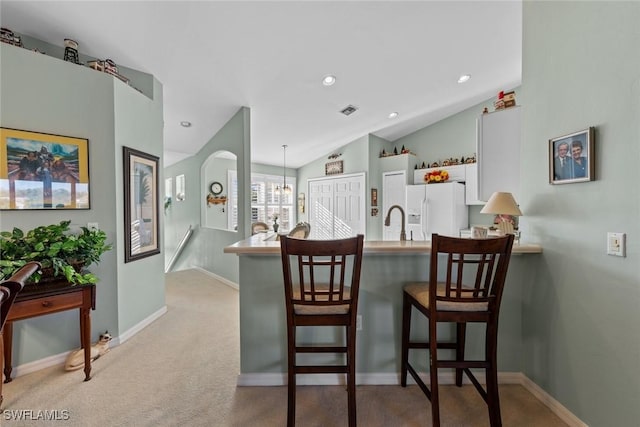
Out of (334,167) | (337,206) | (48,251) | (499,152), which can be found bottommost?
(48,251)

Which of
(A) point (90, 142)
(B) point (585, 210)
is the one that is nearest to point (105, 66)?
(A) point (90, 142)

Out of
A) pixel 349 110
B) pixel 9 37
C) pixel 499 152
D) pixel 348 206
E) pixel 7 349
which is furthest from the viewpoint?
pixel 348 206

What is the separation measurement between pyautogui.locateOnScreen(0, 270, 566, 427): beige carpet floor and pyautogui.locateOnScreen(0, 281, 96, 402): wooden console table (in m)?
0.22

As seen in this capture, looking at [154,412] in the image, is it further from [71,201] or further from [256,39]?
[256,39]

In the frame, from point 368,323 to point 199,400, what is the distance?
4.06 feet

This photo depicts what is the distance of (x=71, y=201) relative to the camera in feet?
7.45

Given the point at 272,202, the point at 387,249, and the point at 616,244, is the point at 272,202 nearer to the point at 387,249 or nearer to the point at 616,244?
the point at 387,249

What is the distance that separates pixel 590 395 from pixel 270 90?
12.6ft

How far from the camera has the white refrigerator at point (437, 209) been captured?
15.3 ft

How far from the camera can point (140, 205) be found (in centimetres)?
287

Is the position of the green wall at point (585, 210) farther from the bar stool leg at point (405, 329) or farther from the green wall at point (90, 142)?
the green wall at point (90, 142)

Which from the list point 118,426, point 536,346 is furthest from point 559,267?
point 118,426

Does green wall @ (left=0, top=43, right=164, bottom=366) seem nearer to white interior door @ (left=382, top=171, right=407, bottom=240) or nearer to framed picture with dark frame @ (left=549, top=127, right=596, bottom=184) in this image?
framed picture with dark frame @ (left=549, top=127, right=596, bottom=184)

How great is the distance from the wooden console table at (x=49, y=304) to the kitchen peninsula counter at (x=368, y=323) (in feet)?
3.77
